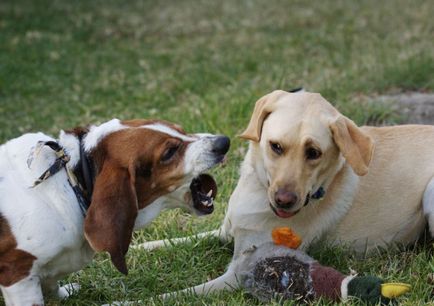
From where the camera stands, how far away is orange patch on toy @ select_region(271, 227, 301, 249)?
4332mm

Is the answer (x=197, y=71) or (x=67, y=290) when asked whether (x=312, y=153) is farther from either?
(x=197, y=71)

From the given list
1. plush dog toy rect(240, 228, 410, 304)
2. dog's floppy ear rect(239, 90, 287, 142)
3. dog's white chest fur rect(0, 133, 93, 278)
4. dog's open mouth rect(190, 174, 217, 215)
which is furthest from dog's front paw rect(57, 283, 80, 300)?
dog's floppy ear rect(239, 90, 287, 142)

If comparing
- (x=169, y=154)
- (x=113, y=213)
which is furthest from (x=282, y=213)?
(x=113, y=213)

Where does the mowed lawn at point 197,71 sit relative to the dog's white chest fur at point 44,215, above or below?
below

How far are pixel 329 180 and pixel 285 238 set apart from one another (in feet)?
1.30

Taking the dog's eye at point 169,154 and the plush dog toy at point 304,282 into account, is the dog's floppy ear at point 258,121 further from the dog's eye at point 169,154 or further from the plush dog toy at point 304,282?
the plush dog toy at point 304,282

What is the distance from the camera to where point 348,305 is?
3850mm

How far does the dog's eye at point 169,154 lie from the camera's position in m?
3.90

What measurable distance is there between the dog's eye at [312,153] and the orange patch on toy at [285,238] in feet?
1.63

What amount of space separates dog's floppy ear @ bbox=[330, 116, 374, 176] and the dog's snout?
34 cm

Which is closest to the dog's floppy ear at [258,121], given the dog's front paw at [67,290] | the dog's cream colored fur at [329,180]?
the dog's cream colored fur at [329,180]

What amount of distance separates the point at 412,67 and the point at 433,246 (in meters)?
3.66

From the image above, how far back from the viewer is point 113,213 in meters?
3.65

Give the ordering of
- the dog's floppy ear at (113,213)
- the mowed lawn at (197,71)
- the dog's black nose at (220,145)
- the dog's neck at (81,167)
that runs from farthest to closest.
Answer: the mowed lawn at (197,71)
the dog's black nose at (220,145)
the dog's neck at (81,167)
the dog's floppy ear at (113,213)
